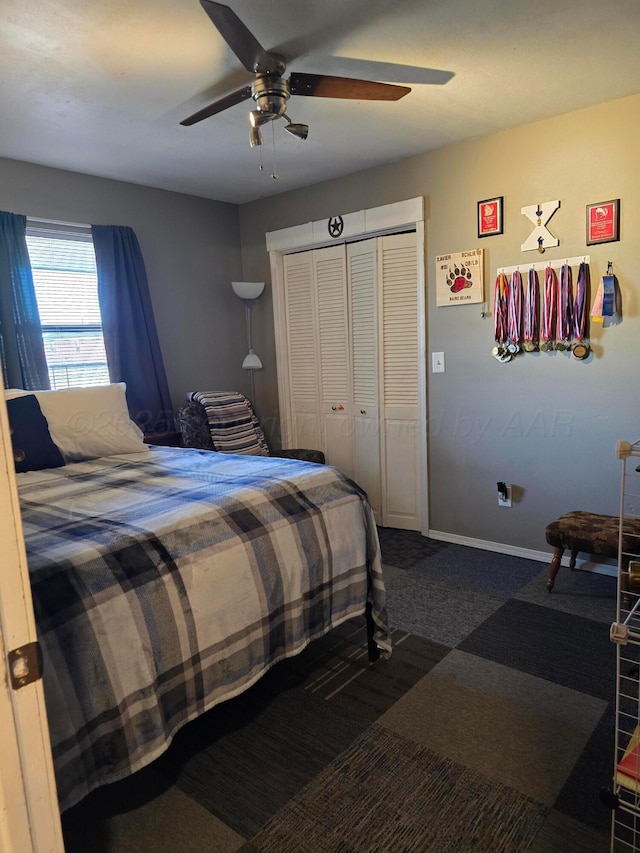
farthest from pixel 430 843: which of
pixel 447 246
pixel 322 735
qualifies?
pixel 447 246

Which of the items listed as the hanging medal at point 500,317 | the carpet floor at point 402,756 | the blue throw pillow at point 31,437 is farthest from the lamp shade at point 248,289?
the carpet floor at point 402,756

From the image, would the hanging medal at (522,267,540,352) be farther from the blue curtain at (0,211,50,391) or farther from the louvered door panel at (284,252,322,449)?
the blue curtain at (0,211,50,391)

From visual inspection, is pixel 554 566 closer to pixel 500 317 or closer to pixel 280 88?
pixel 500 317

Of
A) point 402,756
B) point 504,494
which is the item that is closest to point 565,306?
point 504,494

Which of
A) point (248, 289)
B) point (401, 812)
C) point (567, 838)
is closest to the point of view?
point (567, 838)

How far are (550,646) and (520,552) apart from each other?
106 cm

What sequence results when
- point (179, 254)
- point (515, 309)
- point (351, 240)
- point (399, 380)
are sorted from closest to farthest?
point (515, 309) → point (399, 380) → point (351, 240) → point (179, 254)

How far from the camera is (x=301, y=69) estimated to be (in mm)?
2357

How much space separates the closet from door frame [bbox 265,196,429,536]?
32mm

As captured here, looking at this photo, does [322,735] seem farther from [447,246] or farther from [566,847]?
[447,246]

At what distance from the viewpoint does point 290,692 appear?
2.13 m

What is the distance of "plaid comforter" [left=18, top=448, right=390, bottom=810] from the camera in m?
1.34

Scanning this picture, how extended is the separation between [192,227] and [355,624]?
318cm

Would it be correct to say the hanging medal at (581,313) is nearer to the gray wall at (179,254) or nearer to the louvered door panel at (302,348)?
the louvered door panel at (302,348)
